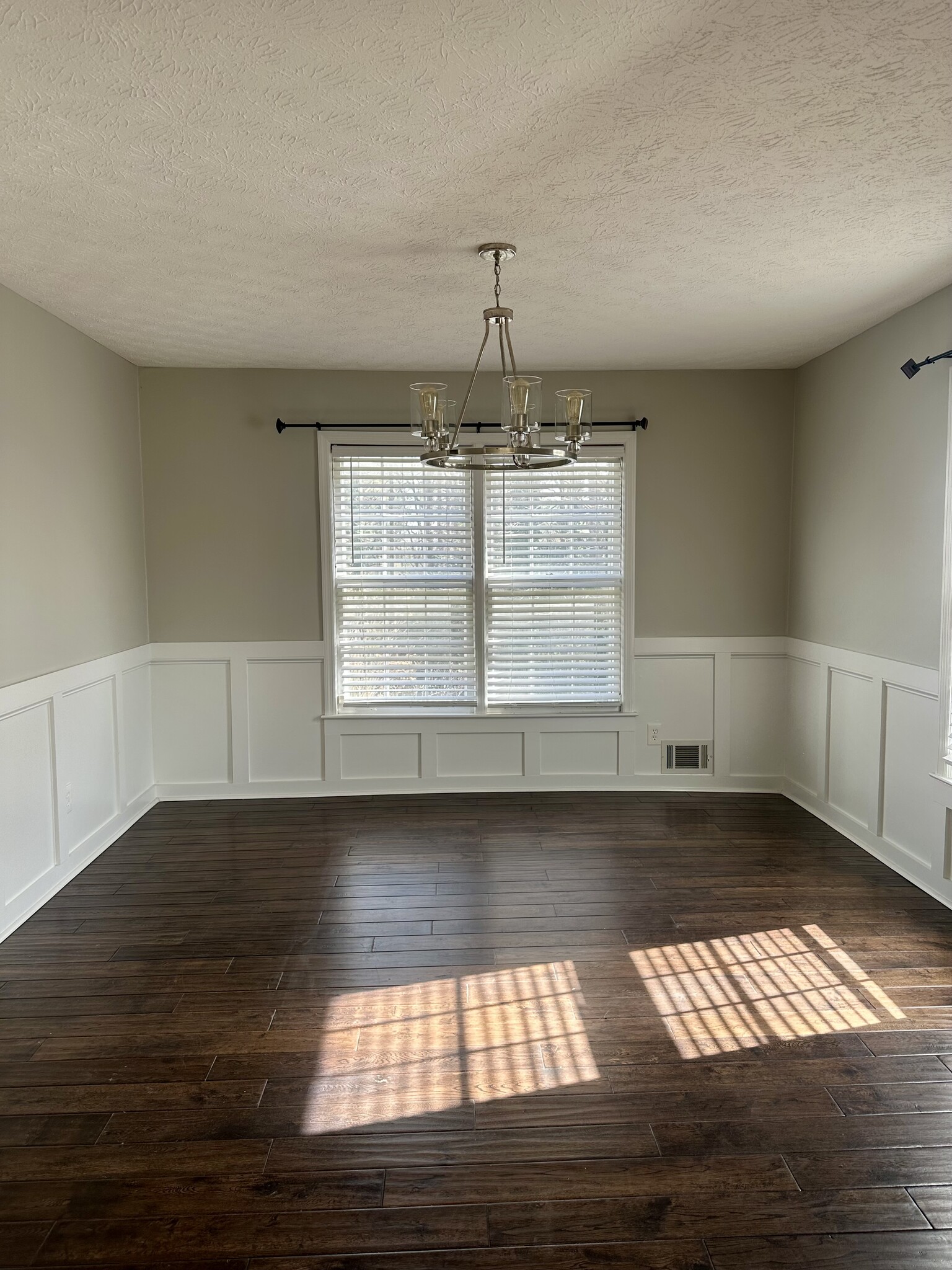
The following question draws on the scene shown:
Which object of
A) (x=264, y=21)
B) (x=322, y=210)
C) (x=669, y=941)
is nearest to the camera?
(x=264, y=21)

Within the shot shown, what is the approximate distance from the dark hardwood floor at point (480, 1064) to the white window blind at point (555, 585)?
1.41 meters

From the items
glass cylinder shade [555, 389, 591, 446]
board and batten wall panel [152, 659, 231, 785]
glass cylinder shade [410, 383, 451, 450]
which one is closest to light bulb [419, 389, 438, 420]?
glass cylinder shade [410, 383, 451, 450]

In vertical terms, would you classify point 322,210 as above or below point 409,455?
above

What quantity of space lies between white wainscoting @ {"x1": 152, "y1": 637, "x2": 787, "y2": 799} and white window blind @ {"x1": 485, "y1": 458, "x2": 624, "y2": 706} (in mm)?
192

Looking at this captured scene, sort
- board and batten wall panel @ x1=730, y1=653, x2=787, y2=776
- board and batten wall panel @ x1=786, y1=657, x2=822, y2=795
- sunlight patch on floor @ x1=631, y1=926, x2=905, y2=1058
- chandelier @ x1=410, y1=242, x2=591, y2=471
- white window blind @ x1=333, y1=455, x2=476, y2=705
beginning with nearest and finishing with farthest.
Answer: sunlight patch on floor @ x1=631, y1=926, x2=905, y2=1058, chandelier @ x1=410, y1=242, x2=591, y2=471, board and batten wall panel @ x1=786, y1=657, x2=822, y2=795, white window blind @ x1=333, y1=455, x2=476, y2=705, board and batten wall panel @ x1=730, y1=653, x2=787, y2=776

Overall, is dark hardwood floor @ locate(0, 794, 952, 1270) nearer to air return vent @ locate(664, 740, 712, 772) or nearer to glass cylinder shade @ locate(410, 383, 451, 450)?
air return vent @ locate(664, 740, 712, 772)

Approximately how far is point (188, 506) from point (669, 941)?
12.3 ft

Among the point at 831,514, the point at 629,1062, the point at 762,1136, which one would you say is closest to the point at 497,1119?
the point at 629,1062

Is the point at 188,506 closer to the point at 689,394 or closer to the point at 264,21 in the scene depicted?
the point at 689,394

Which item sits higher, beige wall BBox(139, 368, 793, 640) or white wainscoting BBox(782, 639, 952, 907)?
beige wall BBox(139, 368, 793, 640)

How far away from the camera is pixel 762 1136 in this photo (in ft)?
7.20

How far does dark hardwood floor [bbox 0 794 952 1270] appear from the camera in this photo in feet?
6.26

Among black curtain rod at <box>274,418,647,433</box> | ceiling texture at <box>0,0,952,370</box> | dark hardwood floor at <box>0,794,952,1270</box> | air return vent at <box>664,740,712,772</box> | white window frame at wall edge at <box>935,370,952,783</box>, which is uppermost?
ceiling texture at <box>0,0,952,370</box>

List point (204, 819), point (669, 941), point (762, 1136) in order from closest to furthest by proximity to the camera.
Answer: point (762, 1136) < point (669, 941) < point (204, 819)
